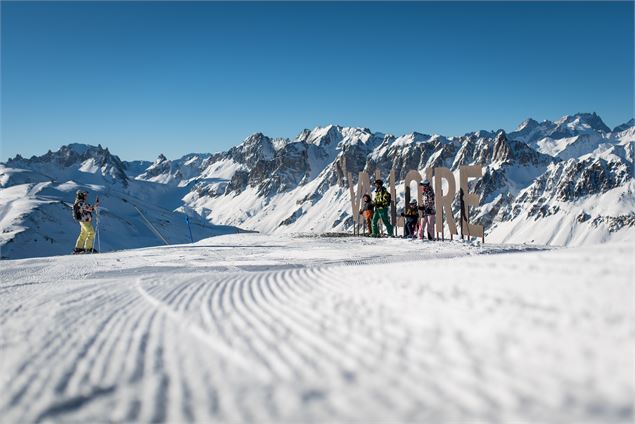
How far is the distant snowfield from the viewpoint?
1.86 meters

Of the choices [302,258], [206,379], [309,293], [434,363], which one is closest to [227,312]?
[309,293]

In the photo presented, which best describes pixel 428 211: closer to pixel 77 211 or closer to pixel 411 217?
pixel 411 217

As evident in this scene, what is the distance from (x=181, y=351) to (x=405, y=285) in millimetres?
1805

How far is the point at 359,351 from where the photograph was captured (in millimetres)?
2398

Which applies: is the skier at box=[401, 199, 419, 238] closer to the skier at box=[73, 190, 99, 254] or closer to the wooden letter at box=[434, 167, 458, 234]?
the wooden letter at box=[434, 167, 458, 234]

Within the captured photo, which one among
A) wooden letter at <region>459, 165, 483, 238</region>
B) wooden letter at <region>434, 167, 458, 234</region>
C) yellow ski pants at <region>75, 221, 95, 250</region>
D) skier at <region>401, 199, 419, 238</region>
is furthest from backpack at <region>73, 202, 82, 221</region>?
wooden letter at <region>459, 165, 483, 238</region>

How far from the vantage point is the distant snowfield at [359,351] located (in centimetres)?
186

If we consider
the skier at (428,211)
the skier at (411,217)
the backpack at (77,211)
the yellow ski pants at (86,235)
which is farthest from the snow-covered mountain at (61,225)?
the skier at (428,211)

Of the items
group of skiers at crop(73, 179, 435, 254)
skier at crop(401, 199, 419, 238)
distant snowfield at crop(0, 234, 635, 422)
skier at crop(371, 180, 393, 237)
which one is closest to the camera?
distant snowfield at crop(0, 234, 635, 422)

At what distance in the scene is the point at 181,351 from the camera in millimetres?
2695

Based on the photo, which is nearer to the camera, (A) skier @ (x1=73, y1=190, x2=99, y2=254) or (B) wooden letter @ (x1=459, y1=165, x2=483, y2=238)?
(A) skier @ (x1=73, y1=190, x2=99, y2=254)

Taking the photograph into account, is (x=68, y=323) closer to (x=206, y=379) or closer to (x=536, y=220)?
(x=206, y=379)

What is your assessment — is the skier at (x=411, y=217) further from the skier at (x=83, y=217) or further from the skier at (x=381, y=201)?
the skier at (x=83, y=217)

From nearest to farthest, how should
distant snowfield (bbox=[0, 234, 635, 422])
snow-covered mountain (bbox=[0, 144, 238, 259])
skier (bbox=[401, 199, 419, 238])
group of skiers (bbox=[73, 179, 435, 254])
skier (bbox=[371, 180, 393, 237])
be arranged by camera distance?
distant snowfield (bbox=[0, 234, 635, 422]) → group of skiers (bbox=[73, 179, 435, 254]) → skier (bbox=[371, 180, 393, 237]) → skier (bbox=[401, 199, 419, 238]) → snow-covered mountain (bbox=[0, 144, 238, 259])
